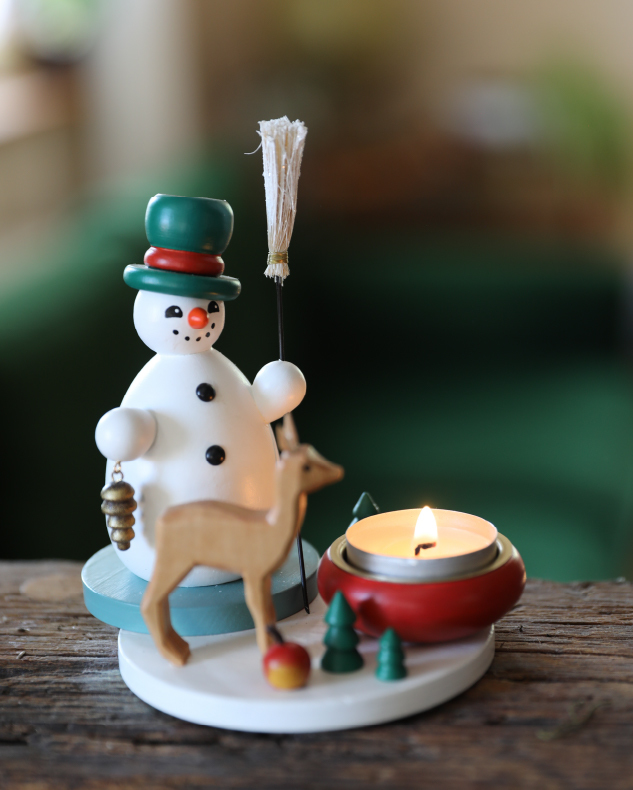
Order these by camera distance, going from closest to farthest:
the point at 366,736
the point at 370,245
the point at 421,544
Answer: the point at 366,736
the point at 421,544
the point at 370,245

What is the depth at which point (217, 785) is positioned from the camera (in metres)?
0.56

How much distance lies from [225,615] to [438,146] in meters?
2.70

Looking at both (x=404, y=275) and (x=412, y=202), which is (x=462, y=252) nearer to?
(x=404, y=275)

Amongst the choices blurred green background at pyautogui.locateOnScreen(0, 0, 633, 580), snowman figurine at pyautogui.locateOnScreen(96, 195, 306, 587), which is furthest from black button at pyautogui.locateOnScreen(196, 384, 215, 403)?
blurred green background at pyautogui.locateOnScreen(0, 0, 633, 580)

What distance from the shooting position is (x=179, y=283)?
2.36 feet

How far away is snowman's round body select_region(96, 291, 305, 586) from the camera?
731 millimetres

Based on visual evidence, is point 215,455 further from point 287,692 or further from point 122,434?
point 287,692

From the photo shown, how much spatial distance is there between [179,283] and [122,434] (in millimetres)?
143

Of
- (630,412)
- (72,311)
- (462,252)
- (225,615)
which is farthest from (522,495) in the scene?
(225,615)

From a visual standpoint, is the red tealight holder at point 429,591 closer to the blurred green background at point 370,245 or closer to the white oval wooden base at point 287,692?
the white oval wooden base at point 287,692

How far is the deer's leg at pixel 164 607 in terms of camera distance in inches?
24.7

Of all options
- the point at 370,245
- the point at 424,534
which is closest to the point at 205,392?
the point at 424,534

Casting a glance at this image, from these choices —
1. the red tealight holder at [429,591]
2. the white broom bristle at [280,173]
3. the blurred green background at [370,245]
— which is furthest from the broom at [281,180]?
the blurred green background at [370,245]

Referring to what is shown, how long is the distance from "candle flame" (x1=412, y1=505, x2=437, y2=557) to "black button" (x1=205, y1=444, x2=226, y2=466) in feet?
0.61
